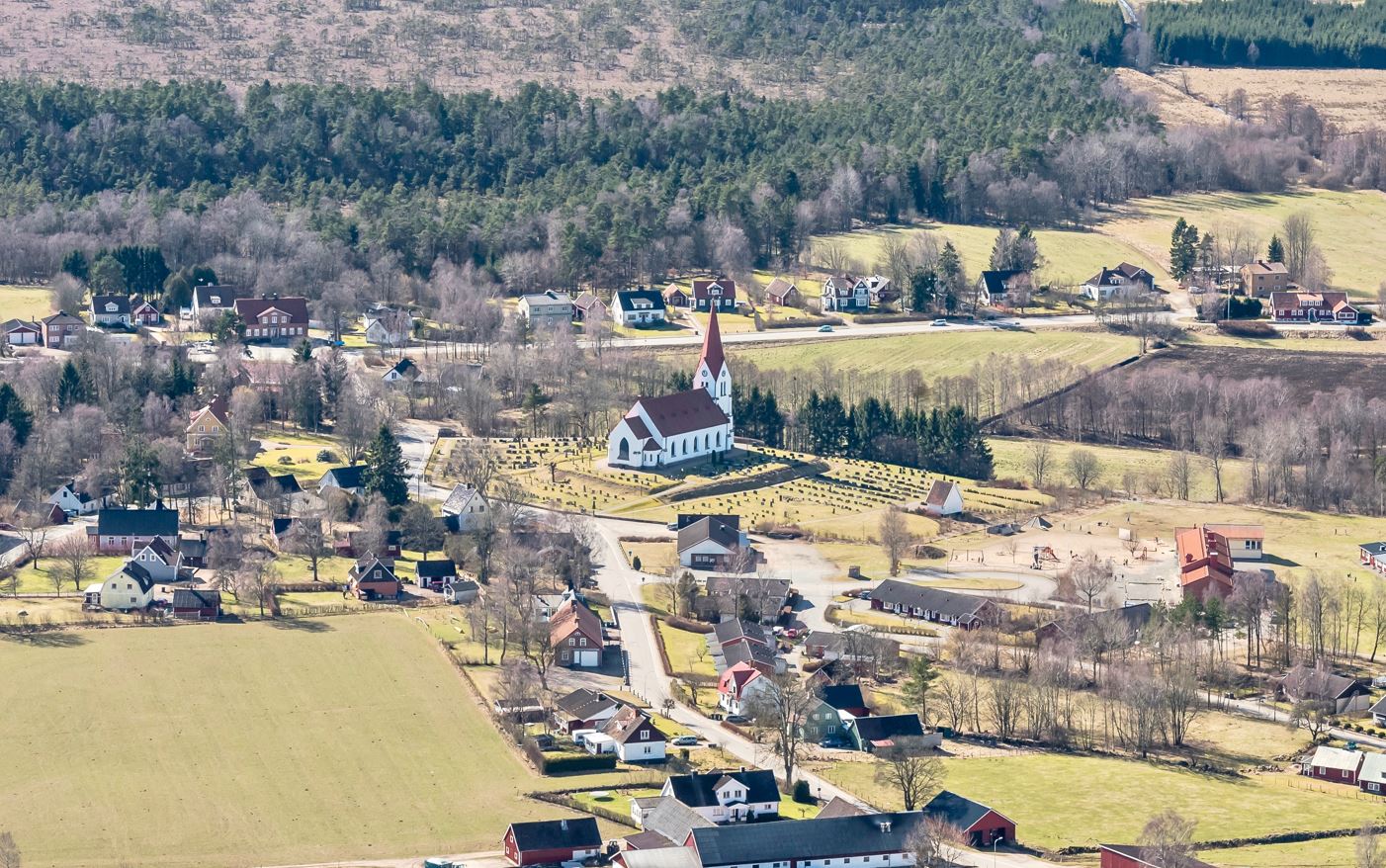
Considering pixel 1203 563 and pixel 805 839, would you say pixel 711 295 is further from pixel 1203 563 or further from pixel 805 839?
pixel 805 839

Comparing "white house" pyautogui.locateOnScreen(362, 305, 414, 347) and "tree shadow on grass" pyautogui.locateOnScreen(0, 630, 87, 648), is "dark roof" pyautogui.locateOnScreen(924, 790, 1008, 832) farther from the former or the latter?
"white house" pyautogui.locateOnScreen(362, 305, 414, 347)

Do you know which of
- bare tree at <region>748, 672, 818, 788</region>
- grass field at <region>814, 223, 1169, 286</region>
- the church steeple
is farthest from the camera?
grass field at <region>814, 223, 1169, 286</region>

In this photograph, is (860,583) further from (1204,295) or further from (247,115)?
(247,115)

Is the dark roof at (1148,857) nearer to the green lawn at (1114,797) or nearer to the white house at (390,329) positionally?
the green lawn at (1114,797)

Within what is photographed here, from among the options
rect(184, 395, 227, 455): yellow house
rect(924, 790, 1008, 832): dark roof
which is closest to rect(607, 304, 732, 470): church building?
rect(184, 395, 227, 455): yellow house

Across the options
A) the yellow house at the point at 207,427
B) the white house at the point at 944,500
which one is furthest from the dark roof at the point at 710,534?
the yellow house at the point at 207,427
